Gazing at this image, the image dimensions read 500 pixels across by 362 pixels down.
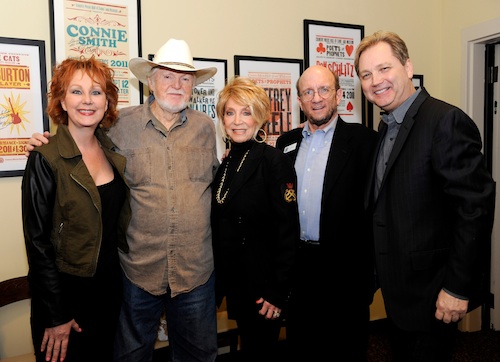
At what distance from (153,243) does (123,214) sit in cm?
19

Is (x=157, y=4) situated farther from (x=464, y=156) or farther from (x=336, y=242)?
(x=464, y=156)

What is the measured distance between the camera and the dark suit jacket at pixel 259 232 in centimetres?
191

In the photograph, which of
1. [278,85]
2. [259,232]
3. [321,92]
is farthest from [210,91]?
[259,232]

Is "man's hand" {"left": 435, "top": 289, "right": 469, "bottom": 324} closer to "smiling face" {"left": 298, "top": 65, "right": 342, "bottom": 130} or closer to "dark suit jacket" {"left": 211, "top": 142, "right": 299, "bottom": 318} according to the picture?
"dark suit jacket" {"left": 211, "top": 142, "right": 299, "bottom": 318}

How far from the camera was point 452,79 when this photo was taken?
3512 mm

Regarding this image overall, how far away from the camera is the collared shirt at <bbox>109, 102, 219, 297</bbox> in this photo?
1.97m

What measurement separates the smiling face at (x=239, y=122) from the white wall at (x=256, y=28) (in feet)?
3.18

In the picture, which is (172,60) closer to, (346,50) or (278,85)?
(278,85)

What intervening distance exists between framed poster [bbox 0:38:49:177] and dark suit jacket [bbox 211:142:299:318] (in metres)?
1.27

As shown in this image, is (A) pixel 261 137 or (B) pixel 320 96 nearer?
(B) pixel 320 96

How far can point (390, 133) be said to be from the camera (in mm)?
1840

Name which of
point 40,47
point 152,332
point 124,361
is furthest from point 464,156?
point 40,47

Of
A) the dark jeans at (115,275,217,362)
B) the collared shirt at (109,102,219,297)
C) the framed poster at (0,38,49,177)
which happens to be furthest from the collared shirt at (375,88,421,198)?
the framed poster at (0,38,49,177)

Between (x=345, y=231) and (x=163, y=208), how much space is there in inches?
34.8
